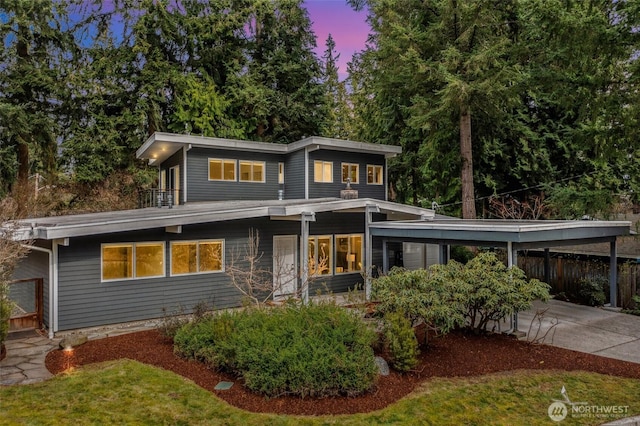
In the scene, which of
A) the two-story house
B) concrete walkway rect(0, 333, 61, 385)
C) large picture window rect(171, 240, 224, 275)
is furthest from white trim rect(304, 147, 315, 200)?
concrete walkway rect(0, 333, 61, 385)

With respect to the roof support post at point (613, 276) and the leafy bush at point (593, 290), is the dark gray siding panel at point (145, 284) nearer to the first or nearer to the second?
the leafy bush at point (593, 290)

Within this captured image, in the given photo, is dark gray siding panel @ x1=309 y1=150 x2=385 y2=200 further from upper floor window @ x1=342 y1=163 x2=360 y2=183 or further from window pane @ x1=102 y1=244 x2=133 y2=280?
window pane @ x1=102 y1=244 x2=133 y2=280

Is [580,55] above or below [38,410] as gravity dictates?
above

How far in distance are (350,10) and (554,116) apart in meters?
11.6

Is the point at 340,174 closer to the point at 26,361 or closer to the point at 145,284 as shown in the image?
the point at 145,284

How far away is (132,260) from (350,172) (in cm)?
905

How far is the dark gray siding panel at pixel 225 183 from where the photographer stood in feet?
47.1

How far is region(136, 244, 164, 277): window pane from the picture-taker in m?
10.2

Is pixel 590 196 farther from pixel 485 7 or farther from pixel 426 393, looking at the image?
pixel 426 393

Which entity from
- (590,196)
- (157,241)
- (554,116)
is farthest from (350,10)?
(157,241)

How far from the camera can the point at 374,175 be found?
1705cm

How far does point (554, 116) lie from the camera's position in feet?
67.3

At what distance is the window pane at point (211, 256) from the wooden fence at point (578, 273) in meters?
10.6

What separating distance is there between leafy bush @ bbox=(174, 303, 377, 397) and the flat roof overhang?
400 cm
